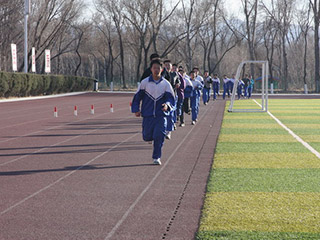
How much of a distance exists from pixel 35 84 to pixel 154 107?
36.5m

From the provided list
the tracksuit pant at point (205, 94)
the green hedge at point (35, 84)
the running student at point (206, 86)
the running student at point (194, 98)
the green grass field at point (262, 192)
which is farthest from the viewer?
the green hedge at point (35, 84)

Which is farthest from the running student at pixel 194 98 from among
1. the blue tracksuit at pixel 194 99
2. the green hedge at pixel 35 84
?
the green hedge at pixel 35 84

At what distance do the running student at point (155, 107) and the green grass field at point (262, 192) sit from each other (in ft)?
3.74

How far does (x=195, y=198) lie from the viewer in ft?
24.5

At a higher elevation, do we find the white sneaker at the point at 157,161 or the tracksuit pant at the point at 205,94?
the tracksuit pant at the point at 205,94

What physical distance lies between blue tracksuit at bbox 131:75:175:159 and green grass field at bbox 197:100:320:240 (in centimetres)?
115

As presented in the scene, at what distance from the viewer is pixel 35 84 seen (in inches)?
1785

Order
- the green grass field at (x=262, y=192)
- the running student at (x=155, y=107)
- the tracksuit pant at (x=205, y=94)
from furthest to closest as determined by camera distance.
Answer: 1. the tracksuit pant at (x=205, y=94)
2. the running student at (x=155, y=107)
3. the green grass field at (x=262, y=192)

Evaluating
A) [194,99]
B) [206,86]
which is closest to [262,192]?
[194,99]

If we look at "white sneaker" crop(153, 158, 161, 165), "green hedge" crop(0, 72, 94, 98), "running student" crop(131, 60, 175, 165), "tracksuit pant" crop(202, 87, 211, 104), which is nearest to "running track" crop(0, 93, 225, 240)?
"white sneaker" crop(153, 158, 161, 165)

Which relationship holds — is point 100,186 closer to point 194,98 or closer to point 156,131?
point 156,131

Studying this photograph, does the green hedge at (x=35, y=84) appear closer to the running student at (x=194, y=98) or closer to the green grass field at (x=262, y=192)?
the running student at (x=194, y=98)

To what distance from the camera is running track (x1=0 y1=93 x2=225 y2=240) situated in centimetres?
600

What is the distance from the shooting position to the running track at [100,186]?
19.7 feet
